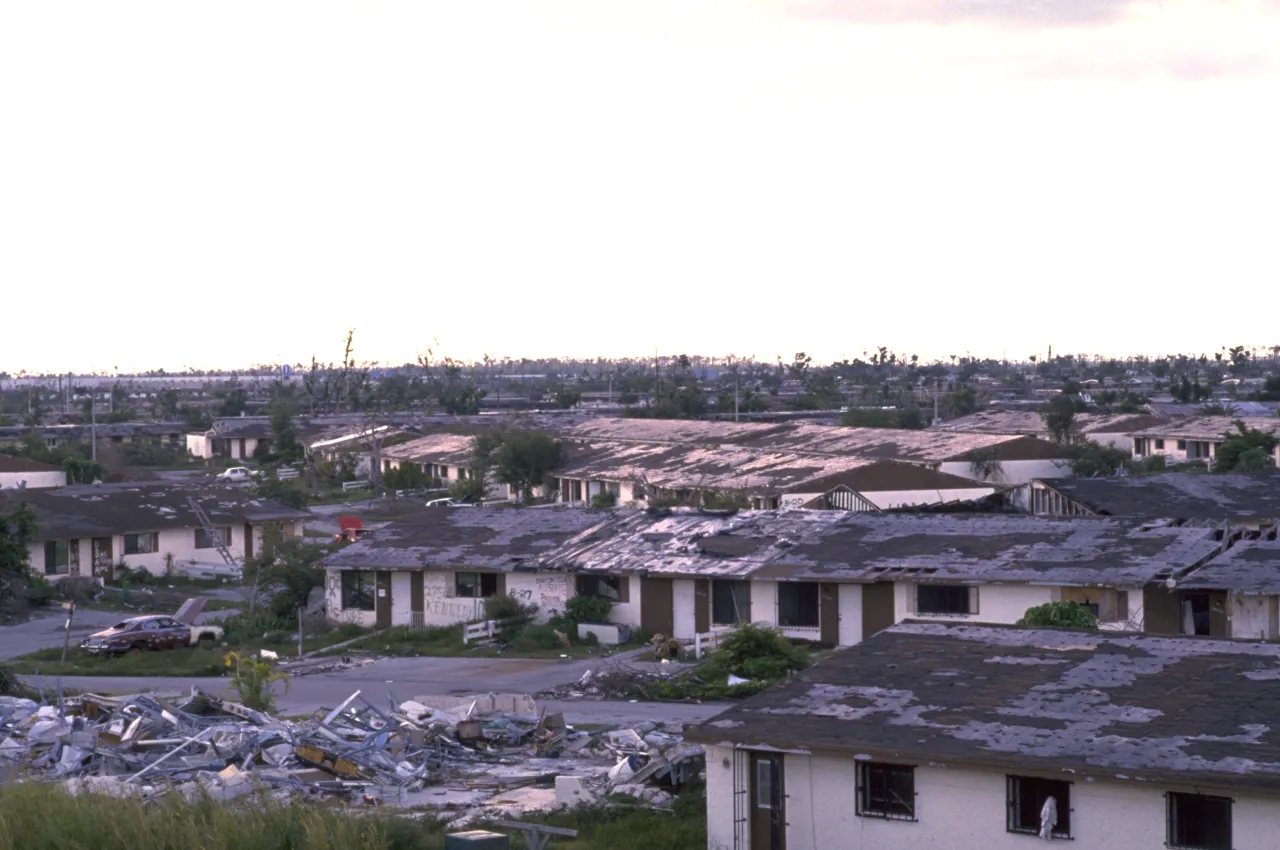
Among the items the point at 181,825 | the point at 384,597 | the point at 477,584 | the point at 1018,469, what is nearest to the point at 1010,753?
the point at 181,825

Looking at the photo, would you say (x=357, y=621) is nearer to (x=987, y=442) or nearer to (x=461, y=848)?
(x=461, y=848)

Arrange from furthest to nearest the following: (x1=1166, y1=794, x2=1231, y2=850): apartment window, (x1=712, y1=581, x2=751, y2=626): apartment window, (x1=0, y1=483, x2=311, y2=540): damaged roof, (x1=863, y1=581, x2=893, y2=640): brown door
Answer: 1. (x1=0, y1=483, x2=311, y2=540): damaged roof
2. (x1=712, y1=581, x2=751, y2=626): apartment window
3. (x1=863, y1=581, x2=893, y2=640): brown door
4. (x1=1166, y1=794, x2=1231, y2=850): apartment window

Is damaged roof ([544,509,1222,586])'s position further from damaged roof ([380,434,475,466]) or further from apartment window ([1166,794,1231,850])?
damaged roof ([380,434,475,466])

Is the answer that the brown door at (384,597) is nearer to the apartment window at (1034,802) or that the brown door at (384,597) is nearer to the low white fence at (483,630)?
the low white fence at (483,630)

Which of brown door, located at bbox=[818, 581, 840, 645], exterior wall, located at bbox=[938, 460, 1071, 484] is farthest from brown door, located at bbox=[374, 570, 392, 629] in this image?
exterior wall, located at bbox=[938, 460, 1071, 484]

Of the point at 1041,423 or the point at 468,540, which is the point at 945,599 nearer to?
the point at 468,540

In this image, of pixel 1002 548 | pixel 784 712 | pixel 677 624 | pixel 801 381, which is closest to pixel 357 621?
pixel 677 624
